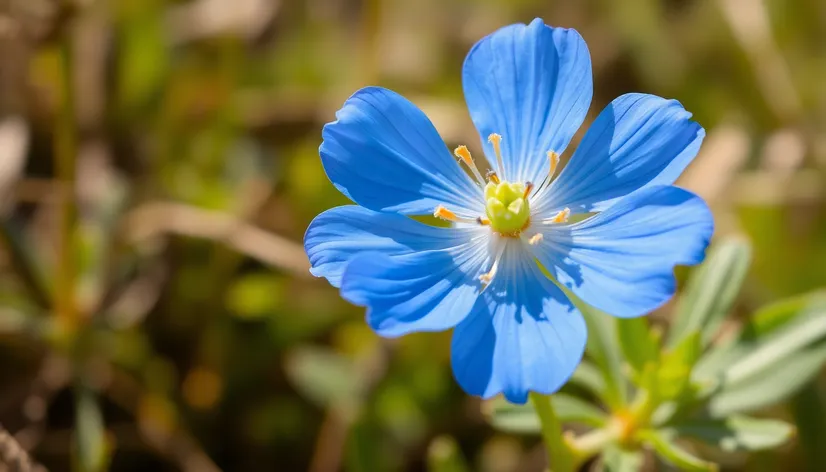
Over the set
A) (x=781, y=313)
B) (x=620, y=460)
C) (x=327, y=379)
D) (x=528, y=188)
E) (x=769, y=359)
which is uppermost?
(x=528, y=188)

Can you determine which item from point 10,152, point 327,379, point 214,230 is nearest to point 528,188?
point 327,379

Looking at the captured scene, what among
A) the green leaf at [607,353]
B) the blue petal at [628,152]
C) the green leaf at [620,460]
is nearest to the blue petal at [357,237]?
the blue petal at [628,152]

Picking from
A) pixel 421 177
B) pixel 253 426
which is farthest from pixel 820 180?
pixel 253 426

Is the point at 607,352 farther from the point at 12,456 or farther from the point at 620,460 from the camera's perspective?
the point at 12,456

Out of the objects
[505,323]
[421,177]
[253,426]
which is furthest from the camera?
[253,426]

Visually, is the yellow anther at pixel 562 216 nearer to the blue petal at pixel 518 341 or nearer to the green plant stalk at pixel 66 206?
the blue petal at pixel 518 341

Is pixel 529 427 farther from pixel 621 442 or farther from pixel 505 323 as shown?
pixel 505 323
